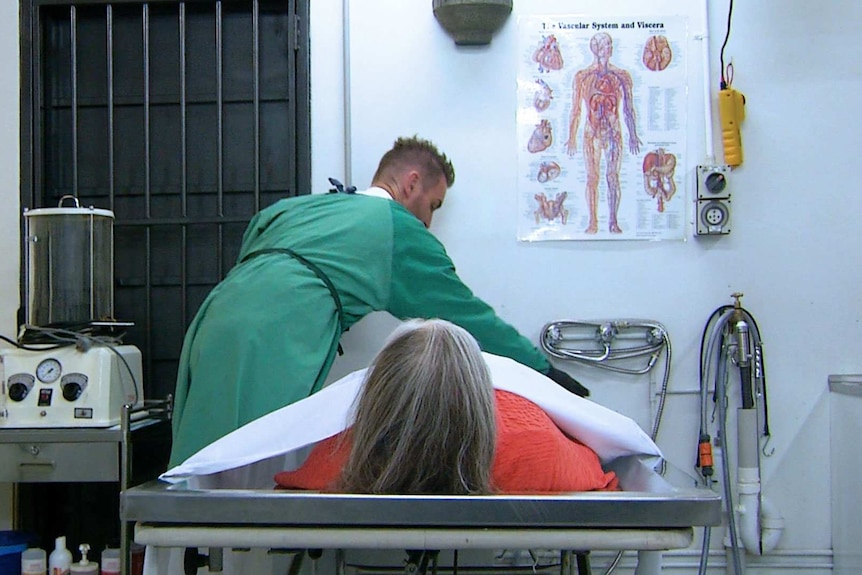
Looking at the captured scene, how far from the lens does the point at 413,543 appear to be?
3.16ft

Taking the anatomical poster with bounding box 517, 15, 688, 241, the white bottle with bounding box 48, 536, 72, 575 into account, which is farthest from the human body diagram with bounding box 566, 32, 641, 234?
the white bottle with bounding box 48, 536, 72, 575

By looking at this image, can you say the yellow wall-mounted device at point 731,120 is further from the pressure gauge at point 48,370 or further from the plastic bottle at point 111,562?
the plastic bottle at point 111,562

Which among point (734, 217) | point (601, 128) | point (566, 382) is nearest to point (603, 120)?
point (601, 128)

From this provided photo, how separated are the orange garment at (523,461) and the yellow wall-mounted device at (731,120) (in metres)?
1.49

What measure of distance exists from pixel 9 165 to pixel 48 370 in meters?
0.81

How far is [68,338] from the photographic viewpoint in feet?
6.74

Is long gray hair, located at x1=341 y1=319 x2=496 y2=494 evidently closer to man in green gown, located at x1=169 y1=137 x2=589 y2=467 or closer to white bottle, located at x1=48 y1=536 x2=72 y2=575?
man in green gown, located at x1=169 y1=137 x2=589 y2=467

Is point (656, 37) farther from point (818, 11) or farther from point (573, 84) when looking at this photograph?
point (818, 11)

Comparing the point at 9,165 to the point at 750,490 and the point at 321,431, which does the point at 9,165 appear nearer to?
the point at 321,431

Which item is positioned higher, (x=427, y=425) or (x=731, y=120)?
(x=731, y=120)

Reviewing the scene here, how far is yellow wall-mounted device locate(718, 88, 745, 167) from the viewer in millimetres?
2354

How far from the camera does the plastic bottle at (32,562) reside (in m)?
2.13

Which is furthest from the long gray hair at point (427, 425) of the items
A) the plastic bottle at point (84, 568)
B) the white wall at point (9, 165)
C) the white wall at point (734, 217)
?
the white wall at point (9, 165)

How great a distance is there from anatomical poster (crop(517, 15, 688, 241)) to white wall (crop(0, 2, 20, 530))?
152 centimetres
